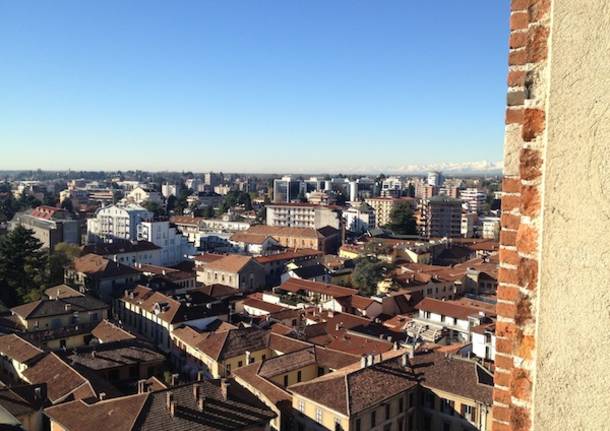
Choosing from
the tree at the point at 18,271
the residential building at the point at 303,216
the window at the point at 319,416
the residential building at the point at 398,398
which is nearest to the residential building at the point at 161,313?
the tree at the point at 18,271

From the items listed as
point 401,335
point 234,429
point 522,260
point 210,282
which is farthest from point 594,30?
point 210,282

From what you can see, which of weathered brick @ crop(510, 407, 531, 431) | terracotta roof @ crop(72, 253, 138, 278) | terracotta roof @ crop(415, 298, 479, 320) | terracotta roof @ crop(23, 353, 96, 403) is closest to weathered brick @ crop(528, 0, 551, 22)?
weathered brick @ crop(510, 407, 531, 431)

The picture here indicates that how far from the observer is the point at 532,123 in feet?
8.24

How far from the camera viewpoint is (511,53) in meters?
2.71

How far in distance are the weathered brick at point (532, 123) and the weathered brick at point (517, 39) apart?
0.37 m

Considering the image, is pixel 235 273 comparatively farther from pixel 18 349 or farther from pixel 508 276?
pixel 508 276

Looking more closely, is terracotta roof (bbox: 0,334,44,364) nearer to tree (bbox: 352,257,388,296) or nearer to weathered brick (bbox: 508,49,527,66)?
tree (bbox: 352,257,388,296)

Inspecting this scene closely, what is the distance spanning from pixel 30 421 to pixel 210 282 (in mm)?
30100

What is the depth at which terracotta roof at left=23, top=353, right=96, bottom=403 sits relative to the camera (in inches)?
800

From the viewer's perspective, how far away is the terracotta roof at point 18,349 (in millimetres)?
24062

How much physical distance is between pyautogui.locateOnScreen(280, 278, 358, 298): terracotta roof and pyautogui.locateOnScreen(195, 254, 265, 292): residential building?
169 inches

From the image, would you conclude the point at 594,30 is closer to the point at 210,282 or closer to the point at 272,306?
the point at 272,306

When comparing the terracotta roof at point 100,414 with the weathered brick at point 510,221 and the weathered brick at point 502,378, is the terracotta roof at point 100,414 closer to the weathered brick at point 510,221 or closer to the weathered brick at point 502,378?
the weathered brick at point 502,378

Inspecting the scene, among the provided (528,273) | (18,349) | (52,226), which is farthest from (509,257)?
(52,226)
